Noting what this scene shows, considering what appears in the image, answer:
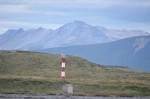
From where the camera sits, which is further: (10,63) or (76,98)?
(10,63)

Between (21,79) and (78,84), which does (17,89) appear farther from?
(78,84)

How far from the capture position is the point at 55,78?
43.3 m

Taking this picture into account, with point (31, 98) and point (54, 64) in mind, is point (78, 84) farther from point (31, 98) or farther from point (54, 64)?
point (54, 64)

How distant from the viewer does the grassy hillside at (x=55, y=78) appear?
118 ft

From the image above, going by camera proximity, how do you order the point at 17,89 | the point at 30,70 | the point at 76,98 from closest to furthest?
the point at 76,98, the point at 17,89, the point at 30,70

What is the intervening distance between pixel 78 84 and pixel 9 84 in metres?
6.29

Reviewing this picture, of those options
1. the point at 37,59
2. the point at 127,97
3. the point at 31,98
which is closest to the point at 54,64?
the point at 37,59

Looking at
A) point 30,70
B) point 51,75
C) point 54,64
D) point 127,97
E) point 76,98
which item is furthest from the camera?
point 54,64

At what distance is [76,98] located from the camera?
95.9 ft

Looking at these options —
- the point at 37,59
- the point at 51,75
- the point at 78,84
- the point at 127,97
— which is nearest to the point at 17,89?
the point at 78,84

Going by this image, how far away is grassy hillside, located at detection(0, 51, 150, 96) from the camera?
36.1 meters

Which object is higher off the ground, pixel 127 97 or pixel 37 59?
pixel 37 59

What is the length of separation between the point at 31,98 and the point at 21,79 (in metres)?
11.5

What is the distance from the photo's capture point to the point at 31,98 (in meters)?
27.3
